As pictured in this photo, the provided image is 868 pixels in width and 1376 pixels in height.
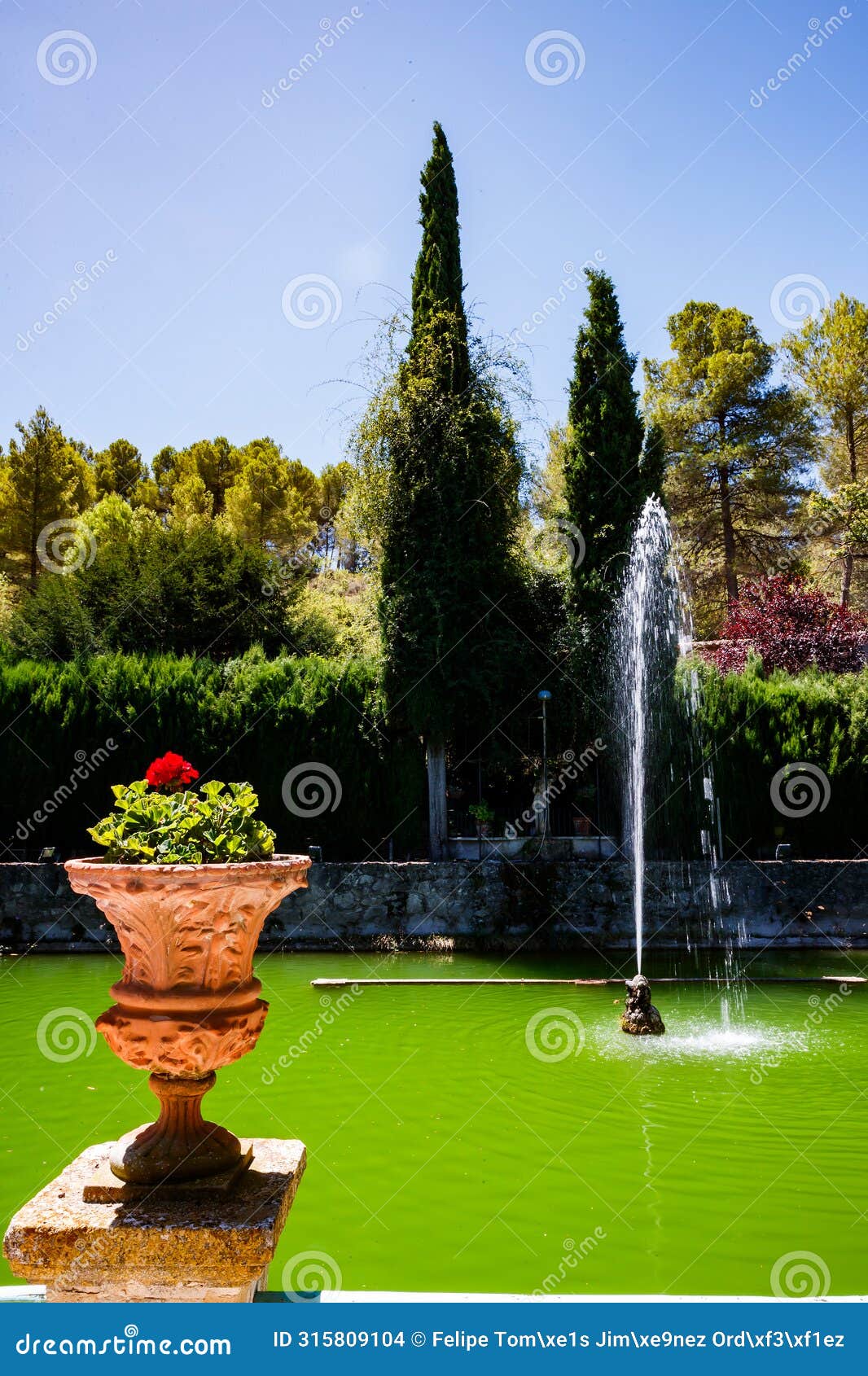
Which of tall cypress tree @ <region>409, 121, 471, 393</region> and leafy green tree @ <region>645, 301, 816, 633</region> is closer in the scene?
tall cypress tree @ <region>409, 121, 471, 393</region>

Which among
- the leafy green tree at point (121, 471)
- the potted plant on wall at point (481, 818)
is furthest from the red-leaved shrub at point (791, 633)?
the leafy green tree at point (121, 471)

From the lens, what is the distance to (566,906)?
44.0 ft

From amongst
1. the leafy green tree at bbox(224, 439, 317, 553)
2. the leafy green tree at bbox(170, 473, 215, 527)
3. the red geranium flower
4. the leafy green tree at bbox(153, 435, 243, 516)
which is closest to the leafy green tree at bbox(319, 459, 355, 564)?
the leafy green tree at bbox(153, 435, 243, 516)

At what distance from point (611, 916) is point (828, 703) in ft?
16.8

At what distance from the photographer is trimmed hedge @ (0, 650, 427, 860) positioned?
1471 centimetres

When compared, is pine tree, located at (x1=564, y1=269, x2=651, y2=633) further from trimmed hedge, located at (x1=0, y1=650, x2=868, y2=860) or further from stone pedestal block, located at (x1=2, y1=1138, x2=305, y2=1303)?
stone pedestal block, located at (x1=2, y1=1138, x2=305, y2=1303)

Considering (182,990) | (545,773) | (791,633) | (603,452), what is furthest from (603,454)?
(182,990)

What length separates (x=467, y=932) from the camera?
525 inches

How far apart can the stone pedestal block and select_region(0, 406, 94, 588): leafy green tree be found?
2943 centimetres

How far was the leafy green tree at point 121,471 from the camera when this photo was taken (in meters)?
40.3

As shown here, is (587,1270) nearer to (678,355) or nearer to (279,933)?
(279,933)

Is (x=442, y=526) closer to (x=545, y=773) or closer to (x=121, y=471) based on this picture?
(x=545, y=773)
